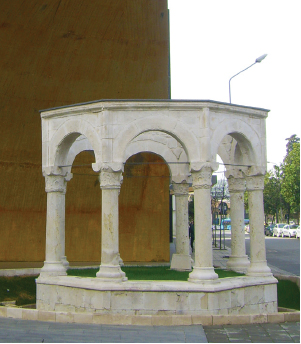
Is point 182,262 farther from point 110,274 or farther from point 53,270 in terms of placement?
point 110,274

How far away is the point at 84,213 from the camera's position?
62.8 feet

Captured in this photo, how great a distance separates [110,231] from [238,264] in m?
4.27

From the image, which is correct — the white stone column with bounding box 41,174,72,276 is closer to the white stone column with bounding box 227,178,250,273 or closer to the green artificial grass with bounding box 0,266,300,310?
the green artificial grass with bounding box 0,266,300,310

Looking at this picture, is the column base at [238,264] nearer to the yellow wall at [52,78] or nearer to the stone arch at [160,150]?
the stone arch at [160,150]

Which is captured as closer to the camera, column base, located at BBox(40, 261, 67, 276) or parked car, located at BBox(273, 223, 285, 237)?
column base, located at BBox(40, 261, 67, 276)

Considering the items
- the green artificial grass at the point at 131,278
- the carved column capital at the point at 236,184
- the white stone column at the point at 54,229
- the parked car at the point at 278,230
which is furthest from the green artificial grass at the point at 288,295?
the parked car at the point at 278,230

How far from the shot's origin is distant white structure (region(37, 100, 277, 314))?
34.6ft

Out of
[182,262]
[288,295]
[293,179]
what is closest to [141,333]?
[182,262]

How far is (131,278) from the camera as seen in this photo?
11.9 m

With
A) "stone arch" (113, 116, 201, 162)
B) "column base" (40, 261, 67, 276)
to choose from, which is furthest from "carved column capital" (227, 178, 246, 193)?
"column base" (40, 261, 67, 276)

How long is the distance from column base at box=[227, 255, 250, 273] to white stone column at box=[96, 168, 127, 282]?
Result: 3836 mm

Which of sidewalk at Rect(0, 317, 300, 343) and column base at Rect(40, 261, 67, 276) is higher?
column base at Rect(40, 261, 67, 276)

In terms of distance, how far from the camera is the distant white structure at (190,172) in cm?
1054

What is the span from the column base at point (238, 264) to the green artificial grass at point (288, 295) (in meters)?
1.19
